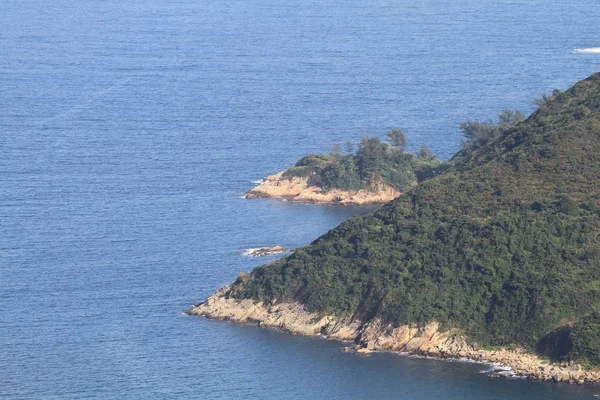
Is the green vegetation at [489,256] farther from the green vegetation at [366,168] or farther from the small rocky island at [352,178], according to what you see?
the green vegetation at [366,168]

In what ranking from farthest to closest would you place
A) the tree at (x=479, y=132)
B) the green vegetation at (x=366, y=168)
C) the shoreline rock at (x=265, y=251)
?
the tree at (x=479, y=132)
the green vegetation at (x=366, y=168)
the shoreline rock at (x=265, y=251)

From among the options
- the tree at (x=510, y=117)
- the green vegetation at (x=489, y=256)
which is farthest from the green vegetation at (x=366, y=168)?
the green vegetation at (x=489, y=256)

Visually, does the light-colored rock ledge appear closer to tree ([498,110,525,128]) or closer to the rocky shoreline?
tree ([498,110,525,128])

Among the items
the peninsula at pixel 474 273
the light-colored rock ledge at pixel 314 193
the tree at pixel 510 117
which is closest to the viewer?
the peninsula at pixel 474 273

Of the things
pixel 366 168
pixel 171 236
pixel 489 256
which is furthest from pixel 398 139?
pixel 489 256

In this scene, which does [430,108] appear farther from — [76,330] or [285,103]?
[76,330]

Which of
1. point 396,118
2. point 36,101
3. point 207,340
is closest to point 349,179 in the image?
point 396,118

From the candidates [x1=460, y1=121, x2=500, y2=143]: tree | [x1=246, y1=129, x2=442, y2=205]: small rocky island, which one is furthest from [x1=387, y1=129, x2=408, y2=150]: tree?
[x1=460, y1=121, x2=500, y2=143]: tree
